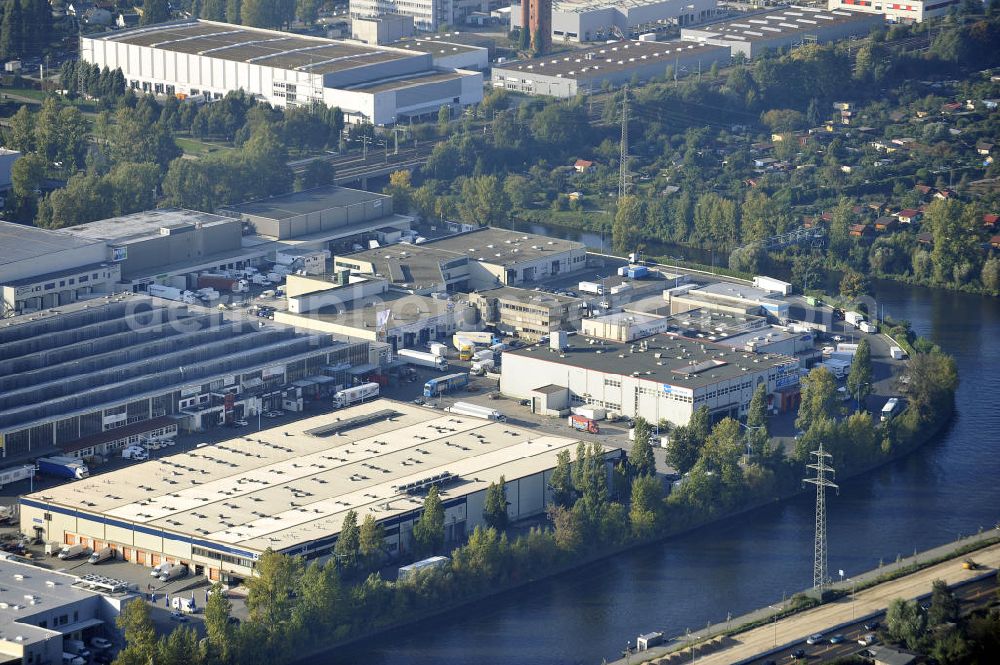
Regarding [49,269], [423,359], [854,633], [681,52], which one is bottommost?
[854,633]

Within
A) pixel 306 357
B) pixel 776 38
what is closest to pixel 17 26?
pixel 776 38

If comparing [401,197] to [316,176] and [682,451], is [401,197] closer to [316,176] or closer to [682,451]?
[316,176]

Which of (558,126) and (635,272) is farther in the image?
(558,126)

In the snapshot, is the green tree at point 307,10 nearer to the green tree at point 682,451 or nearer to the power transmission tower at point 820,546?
the green tree at point 682,451

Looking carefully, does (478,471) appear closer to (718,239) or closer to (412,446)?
(412,446)

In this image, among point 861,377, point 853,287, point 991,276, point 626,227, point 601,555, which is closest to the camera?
point 601,555

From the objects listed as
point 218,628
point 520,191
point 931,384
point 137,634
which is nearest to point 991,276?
point 931,384

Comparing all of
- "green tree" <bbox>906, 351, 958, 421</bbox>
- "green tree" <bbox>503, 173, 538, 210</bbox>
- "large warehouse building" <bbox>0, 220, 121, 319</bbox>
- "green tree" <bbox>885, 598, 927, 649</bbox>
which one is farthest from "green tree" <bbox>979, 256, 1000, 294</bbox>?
"green tree" <bbox>885, 598, 927, 649</bbox>

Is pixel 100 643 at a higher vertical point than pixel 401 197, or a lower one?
lower

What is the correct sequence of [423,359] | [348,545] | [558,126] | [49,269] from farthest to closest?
[558,126], [49,269], [423,359], [348,545]
